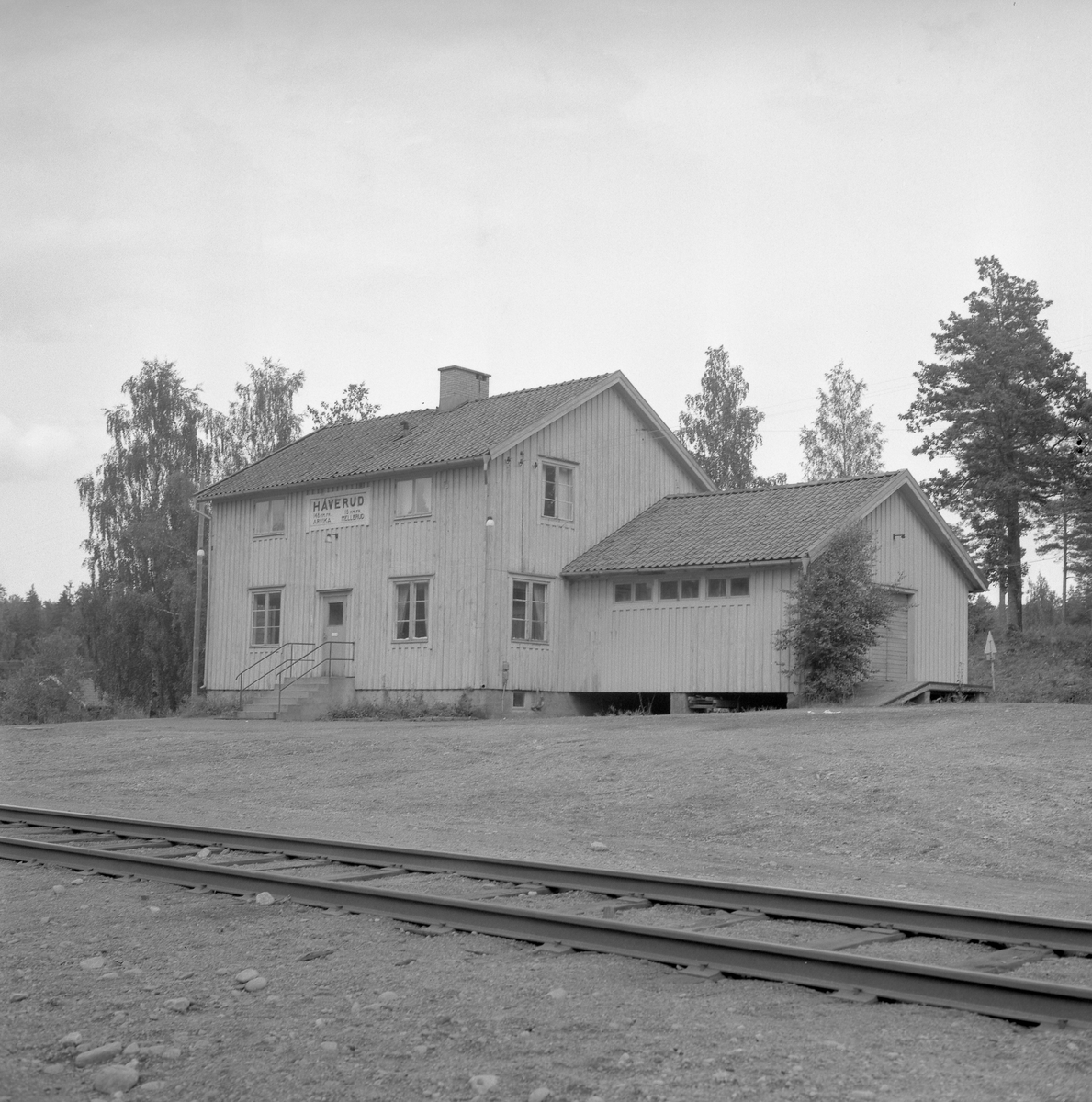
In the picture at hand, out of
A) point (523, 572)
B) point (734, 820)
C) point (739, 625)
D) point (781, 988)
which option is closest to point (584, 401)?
point (523, 572)

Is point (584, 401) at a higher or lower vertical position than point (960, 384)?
lower

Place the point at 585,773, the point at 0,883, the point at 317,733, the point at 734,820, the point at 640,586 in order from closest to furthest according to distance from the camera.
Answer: the point at 0,883 < the point at 734,820 < the point at 585,773 < the point at 317,733 < the point at 640,586

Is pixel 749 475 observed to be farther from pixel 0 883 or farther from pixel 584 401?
pixel 0 883

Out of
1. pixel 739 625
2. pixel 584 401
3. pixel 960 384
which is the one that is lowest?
pixel 739 625

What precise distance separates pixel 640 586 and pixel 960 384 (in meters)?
26.2

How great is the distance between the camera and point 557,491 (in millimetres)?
30359

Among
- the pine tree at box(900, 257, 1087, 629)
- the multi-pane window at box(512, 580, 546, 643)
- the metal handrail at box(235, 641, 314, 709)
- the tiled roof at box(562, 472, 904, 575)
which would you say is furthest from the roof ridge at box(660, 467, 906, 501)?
the pine tree at box(900, 257, 1087, 629)

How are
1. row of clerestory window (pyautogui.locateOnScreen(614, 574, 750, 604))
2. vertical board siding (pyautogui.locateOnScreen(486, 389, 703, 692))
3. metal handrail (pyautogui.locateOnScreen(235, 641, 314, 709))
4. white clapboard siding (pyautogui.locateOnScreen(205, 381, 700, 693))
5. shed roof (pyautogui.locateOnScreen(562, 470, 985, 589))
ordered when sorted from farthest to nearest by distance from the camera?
metal handrail (pyautogui.locateOnScreen(235, 641, 314, 709)) < vertical board siding (pyautogui.locateOnScreen(486, 389, 703, 692)) < white clapboard siding (pyautogui.locateOnScreen(205, 381, 700, 693)) < row of clerestory window (pyautogui.locateOnScreen(614, 574, 750, 604)) < shed roof (pyautogui.locateOnScreen(562, 470, 985, 589))

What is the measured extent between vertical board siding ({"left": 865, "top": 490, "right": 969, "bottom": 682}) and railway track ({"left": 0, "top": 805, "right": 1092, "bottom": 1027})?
62.0 ft

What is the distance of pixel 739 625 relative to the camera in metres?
Answer: 27.2

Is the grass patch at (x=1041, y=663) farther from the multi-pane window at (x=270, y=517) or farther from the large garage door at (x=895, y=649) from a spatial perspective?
the multi-pane window at (x=270, y=517)

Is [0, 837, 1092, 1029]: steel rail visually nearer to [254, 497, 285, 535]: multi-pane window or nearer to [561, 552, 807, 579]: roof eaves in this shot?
[561, 552, 807, 579]: roof eaves

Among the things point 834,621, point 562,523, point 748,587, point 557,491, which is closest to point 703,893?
point 834,621

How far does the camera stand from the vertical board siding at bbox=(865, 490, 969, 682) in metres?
28.9
